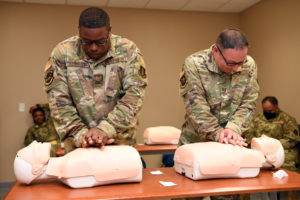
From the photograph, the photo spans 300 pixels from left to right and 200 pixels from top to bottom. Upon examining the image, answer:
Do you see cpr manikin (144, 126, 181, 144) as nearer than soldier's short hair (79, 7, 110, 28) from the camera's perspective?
No

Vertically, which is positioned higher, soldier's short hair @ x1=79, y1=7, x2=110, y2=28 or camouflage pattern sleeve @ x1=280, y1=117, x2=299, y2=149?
soldier's short hair @ x1=79, y1=7, x2=110, y2=28

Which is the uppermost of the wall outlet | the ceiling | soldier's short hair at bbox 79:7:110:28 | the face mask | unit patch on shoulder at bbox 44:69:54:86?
the ceiling

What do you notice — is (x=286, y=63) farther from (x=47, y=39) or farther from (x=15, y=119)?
(x=15, y=119)

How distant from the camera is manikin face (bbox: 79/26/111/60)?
164 centimetres

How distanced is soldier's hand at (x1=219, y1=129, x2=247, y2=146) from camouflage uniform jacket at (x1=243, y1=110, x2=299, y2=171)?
2716 millimetres

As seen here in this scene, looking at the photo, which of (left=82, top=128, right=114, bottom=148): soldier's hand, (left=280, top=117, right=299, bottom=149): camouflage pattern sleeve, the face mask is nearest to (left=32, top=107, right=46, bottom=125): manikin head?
the face mask

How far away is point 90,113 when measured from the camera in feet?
5.93

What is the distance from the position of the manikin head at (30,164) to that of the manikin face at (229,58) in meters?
1.02

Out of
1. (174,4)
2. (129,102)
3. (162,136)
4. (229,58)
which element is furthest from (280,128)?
(129,102)

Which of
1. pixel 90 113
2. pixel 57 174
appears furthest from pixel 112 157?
pixel 90 113

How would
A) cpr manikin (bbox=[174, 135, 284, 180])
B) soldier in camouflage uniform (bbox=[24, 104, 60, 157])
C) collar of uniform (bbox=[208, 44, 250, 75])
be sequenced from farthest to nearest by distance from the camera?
soldier in camouflage uniform (bbox=[24, 104, 60, 157]) < collar of uniform (bbox=[208, 44, 250, 75]) < cpr manikin (bbox=[174, 135, 284, 180])

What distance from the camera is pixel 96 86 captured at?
5.97ft

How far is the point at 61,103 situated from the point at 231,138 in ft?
2.89

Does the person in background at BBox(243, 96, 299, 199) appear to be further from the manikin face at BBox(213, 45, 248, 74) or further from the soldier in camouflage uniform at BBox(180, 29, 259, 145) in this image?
the manikin face at BBox(213, 45, 248, 74)
